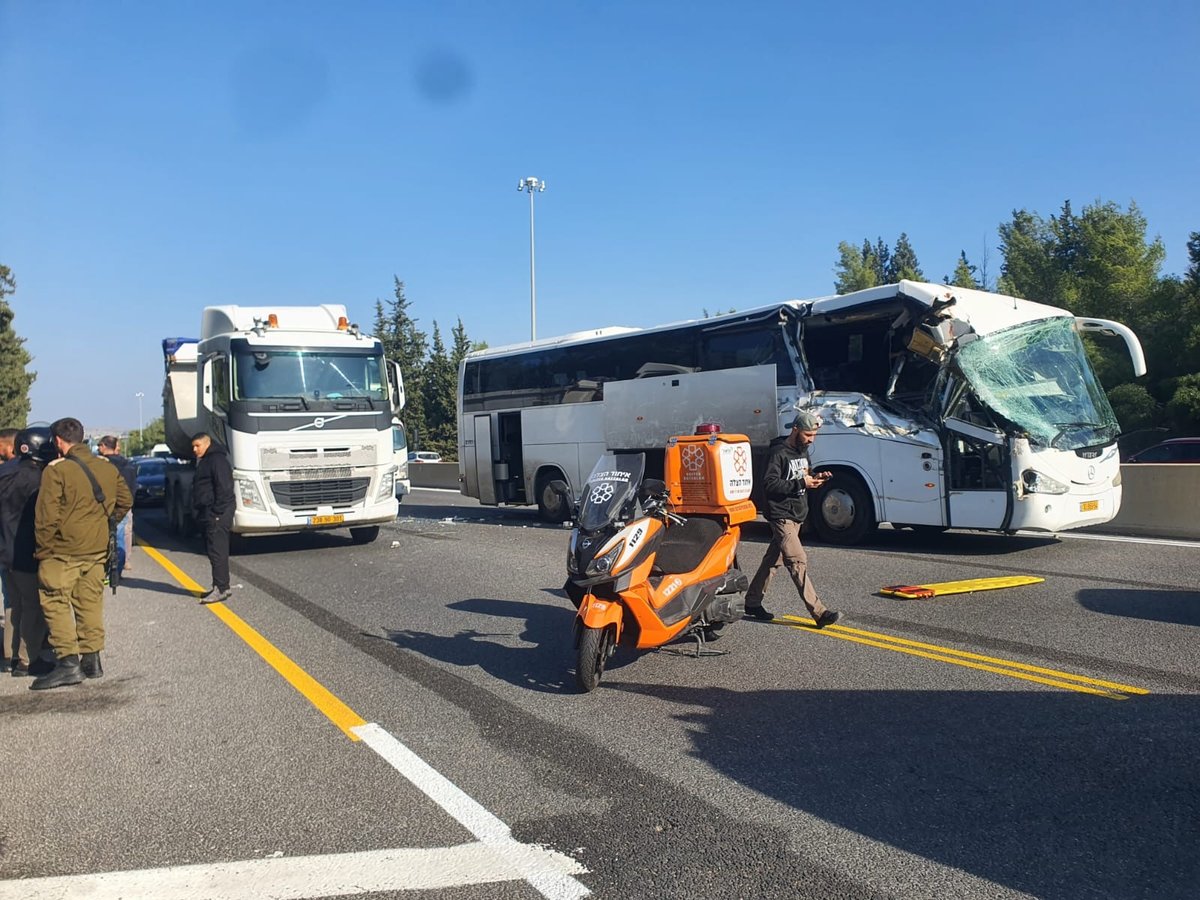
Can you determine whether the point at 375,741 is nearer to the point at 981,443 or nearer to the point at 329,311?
the point at 981,443

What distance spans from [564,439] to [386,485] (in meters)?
4.68

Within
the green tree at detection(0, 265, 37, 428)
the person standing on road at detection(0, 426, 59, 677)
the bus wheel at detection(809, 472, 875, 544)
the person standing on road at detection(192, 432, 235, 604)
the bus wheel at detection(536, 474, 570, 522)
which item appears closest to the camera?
the person standing on road at detection(0, 426, 59, 677)

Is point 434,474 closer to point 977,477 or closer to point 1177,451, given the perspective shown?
point 1177,451


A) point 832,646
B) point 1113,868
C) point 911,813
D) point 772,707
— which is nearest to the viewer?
point 1113,868

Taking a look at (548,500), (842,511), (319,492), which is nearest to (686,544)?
(842,511)

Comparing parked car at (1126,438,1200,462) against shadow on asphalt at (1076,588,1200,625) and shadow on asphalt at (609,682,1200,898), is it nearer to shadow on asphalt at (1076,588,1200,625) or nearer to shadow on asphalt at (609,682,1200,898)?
shadow on asphalt at (1076,588,1200,625)

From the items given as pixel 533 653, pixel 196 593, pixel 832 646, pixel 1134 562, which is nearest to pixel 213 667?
pixel 533 653

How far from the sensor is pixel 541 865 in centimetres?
365

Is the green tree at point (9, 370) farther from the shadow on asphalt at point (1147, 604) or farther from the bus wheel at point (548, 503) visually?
the shadow on asphalt at point (1147, 604)

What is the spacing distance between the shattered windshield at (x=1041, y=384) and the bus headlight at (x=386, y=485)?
837 centimetres

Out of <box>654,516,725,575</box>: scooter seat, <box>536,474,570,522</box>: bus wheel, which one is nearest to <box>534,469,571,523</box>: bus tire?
<box>536,474,570,522</box>: bus wheel

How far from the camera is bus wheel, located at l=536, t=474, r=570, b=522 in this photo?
18.2m

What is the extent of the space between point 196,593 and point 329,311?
20.8 ft

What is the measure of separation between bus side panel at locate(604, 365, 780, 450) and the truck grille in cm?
481
